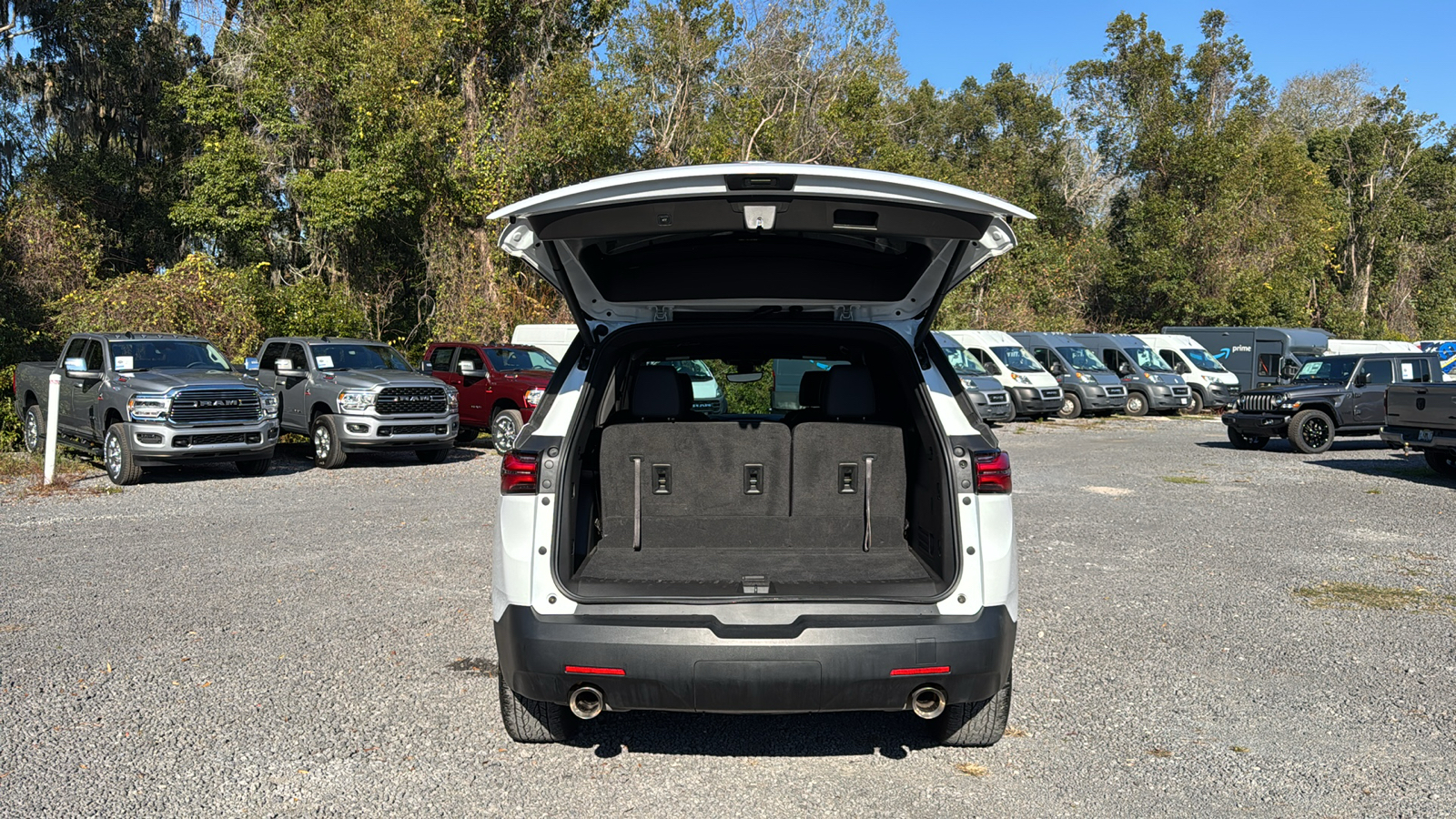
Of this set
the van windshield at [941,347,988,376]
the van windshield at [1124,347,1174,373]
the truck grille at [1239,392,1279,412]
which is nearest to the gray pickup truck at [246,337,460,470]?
the van windshield at [941,347,988,376]

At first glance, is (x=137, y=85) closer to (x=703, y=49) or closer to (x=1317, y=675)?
(x=703, y=49)

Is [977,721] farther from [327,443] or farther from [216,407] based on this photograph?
[327,443]

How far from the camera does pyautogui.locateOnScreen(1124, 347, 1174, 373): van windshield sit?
29469 millimetres

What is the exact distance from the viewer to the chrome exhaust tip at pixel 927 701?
390cm

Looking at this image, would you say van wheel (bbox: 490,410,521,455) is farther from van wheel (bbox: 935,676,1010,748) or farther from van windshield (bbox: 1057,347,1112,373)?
van windshield (bbox: 1057,347,1112,373)

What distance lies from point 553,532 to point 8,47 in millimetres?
33371

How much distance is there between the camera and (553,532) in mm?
4117

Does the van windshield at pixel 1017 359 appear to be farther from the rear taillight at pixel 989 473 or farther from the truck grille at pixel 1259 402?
the rear taillight at pixel 989 473

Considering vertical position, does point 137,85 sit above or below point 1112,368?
above

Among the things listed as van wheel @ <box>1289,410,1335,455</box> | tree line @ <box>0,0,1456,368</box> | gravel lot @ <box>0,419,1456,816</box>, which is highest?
tree line @ <box>0,0,1456,368</box>

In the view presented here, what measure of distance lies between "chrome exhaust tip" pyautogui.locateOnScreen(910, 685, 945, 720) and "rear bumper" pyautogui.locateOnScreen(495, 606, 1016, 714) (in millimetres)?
32

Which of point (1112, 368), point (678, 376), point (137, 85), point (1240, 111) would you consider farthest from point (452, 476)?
point (1240, 111)

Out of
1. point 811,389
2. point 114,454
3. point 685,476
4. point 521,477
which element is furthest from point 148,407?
point 521,477

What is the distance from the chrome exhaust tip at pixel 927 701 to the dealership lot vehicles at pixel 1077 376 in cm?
2369
